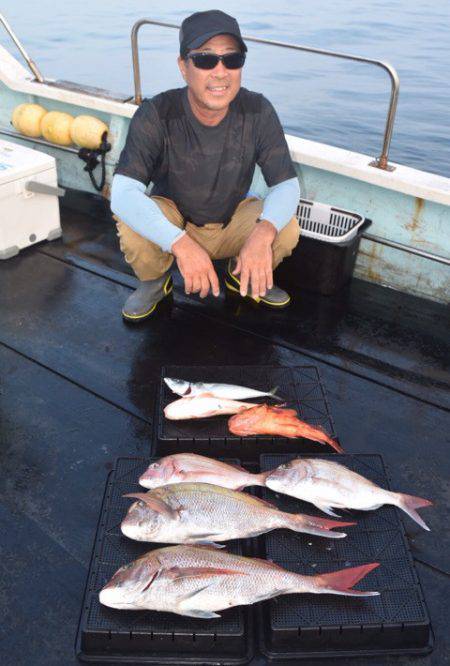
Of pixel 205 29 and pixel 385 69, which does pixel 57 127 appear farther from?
pixel 385 69

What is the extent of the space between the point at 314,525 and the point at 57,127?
430 centimetres

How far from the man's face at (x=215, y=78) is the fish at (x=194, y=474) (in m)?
1.99

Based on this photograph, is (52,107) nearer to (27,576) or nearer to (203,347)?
(203,347)

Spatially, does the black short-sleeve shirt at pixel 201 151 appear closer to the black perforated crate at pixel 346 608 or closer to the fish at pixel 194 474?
the fish at pixel 194 474

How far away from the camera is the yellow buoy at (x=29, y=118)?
17.6 feet

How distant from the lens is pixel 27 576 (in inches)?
88.6

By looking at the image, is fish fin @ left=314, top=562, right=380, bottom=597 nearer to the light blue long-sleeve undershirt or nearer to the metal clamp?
the light blue long-sleeve undershirt

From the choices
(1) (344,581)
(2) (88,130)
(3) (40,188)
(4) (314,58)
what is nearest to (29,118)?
(2) (88,130)

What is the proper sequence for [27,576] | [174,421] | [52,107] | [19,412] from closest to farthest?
[27,576] → [174,421] → [19,412] → [52,107]

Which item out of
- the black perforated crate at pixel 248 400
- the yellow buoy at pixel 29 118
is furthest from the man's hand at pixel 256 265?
the yellow buoy at pixel 29 118

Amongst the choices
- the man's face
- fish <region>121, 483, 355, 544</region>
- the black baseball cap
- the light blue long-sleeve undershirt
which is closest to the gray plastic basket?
the light blue long-sleeve undershirt

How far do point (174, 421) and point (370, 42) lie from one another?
23795 mm

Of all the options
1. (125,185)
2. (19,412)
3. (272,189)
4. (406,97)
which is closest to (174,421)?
(19,412)

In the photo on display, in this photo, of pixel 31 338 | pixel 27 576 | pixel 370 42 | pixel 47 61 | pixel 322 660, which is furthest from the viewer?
pixel 370 42
